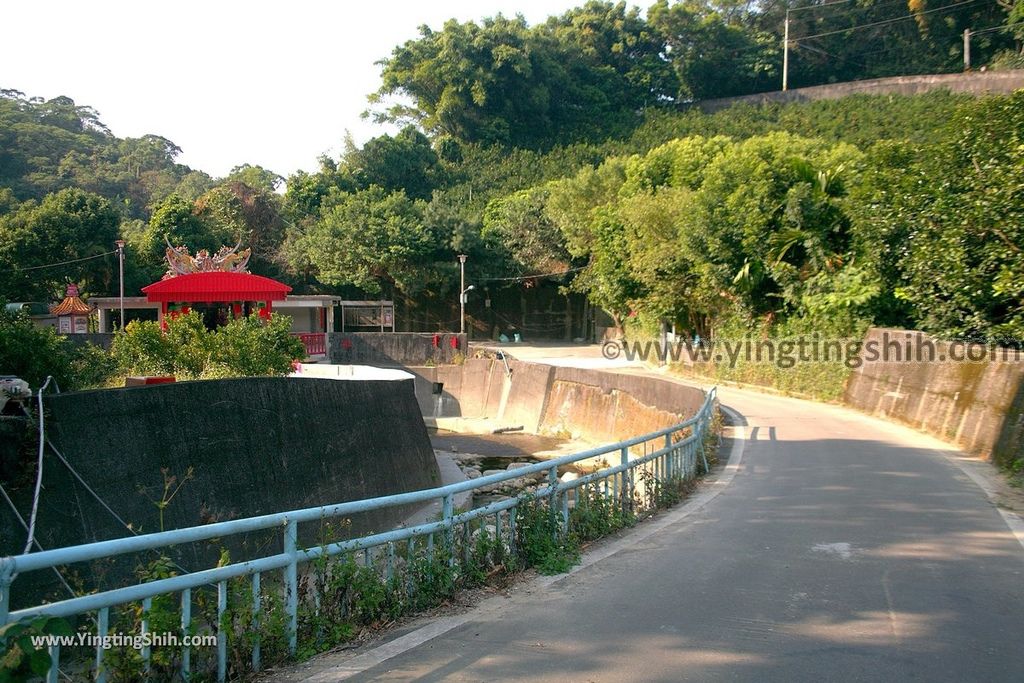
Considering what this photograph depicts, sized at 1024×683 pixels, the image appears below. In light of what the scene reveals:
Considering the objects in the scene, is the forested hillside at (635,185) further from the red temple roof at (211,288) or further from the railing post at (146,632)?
the railing post at (146,632)

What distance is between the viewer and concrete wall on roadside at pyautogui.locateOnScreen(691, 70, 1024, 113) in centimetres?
4999

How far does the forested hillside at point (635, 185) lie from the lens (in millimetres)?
19875

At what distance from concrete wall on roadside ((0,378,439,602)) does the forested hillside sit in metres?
12.8

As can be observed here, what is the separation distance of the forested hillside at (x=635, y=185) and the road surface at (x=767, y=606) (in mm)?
10138

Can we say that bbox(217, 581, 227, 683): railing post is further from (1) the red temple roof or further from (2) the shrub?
(1) the red temple roof

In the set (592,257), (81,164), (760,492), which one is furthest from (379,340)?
(81,164)

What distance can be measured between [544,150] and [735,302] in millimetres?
35070

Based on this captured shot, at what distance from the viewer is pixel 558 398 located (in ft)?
101

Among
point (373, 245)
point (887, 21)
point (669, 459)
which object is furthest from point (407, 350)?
point (887, 21)

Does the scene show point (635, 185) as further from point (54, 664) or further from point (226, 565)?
point (54, 664)

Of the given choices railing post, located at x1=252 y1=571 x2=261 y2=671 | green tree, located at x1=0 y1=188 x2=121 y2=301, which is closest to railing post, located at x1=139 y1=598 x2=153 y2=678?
railing post, located at x1=252 y1=571 x2=261 y2=671

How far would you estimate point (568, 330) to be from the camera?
51.4 meters

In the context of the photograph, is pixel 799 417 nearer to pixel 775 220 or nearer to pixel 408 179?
pixel 775 220

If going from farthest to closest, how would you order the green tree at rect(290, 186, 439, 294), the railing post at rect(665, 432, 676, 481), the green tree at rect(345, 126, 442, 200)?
the green tree at rect(345, 126, 442, 200) < the green tree at rect(290, 186, 439, 294) < the railing post at rect(665, 432, 676, 481)
